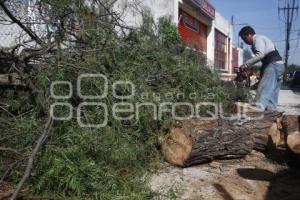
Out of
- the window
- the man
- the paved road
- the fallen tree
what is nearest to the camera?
the fallen tree

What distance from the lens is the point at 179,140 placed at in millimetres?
5117

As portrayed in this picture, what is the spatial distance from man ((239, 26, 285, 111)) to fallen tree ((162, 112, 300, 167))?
1.32 meters

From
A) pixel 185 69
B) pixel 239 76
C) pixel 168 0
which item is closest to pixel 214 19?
pixel 168 0

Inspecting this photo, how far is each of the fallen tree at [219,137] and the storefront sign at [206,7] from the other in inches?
366

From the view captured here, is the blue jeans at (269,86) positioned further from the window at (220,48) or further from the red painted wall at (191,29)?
the window at (220,48)

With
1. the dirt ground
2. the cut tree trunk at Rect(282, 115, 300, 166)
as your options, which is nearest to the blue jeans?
the dirt ground

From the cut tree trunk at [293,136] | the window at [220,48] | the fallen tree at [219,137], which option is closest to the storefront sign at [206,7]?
the window at [220,48]

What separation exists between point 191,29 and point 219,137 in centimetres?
1017

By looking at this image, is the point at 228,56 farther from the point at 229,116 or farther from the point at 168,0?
the point at 229,116

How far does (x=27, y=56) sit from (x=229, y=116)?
2786 millimetres

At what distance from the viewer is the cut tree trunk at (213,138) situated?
5039 millimetres

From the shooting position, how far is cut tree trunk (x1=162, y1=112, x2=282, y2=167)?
5039mm

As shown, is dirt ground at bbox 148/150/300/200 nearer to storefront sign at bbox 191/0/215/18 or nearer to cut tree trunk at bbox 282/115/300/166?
cut tree trunk at bbox 282/115/300/166

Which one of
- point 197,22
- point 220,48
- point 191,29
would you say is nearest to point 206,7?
point 197,22
